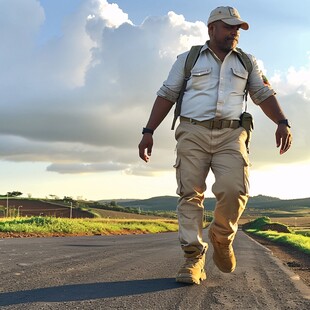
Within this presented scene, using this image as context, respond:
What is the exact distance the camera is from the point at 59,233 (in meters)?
23.9

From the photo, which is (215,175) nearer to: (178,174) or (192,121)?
(178,174)

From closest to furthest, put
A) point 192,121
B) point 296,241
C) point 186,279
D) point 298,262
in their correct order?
1. point 186,279
2. point 192,121
3. point 298,262
4. point 296,241

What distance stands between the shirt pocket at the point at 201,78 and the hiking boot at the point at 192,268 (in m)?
1.41

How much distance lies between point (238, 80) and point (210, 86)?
0.94 feet

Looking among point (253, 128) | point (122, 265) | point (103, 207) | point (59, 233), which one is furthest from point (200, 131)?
point (103, 207)

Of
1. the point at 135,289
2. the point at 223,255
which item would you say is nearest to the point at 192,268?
the point at 223,255

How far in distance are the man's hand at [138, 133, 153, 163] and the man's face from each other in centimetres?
102

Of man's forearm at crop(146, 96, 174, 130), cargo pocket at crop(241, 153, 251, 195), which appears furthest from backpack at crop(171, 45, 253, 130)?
cargo pocket at crop(241, 153, 251, 195)

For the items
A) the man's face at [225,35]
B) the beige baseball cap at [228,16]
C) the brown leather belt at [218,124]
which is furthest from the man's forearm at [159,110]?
the beige baseball cap at [228,16]

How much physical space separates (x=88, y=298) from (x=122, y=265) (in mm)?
2418

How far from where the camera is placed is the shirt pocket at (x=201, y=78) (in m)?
4.36

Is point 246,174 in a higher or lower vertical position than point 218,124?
lower

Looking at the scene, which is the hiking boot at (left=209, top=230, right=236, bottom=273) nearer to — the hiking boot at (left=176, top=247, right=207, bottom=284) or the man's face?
the hiking boot at (left=176, top=247, right=207, bottom=284)

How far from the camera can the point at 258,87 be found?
15.2 ft
